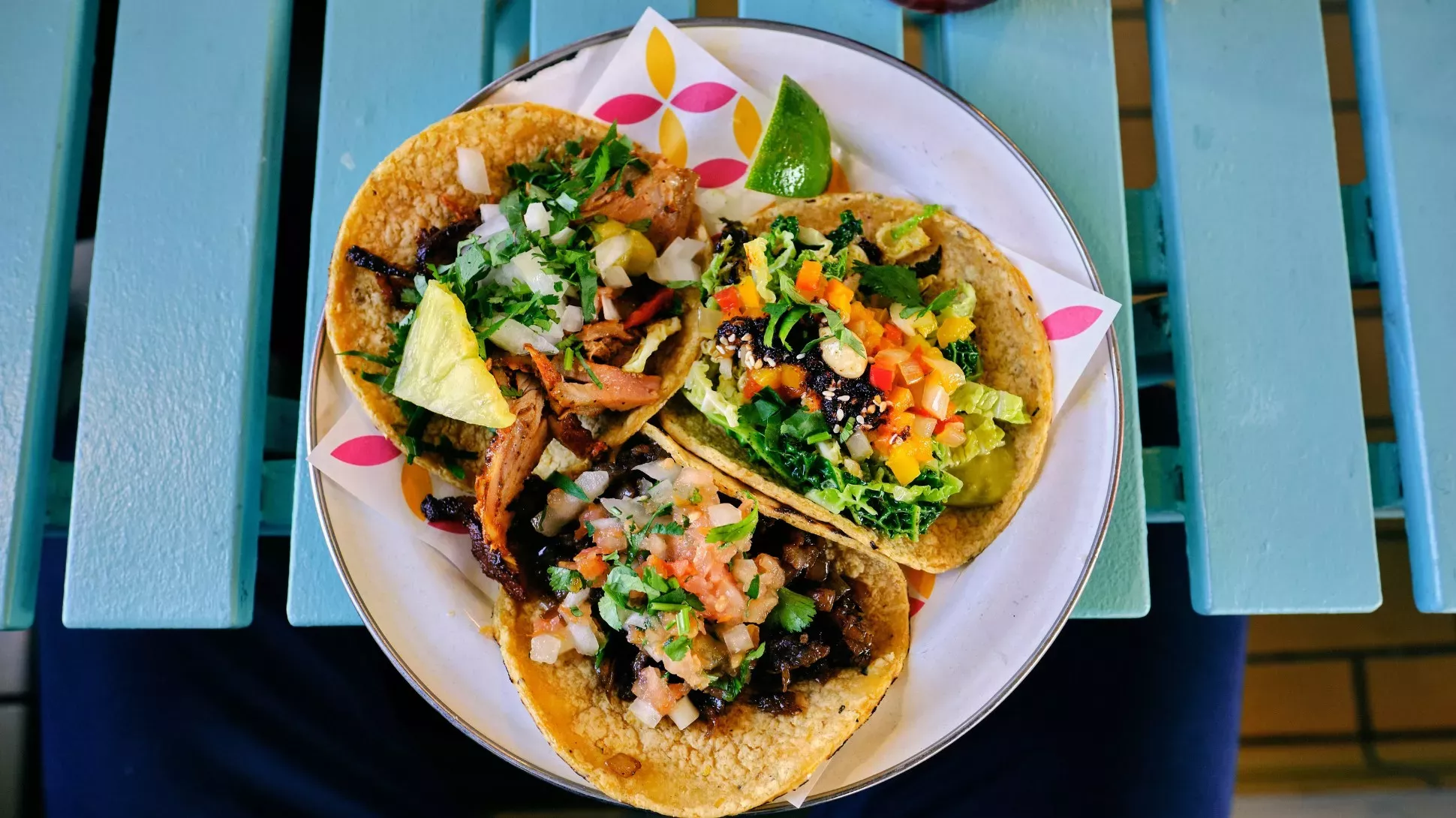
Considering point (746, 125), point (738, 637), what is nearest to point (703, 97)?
point (746, 125)

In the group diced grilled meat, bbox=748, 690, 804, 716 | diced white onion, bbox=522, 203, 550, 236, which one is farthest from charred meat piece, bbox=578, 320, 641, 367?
diced grilled meat, bbox=748, 690, 804, 716

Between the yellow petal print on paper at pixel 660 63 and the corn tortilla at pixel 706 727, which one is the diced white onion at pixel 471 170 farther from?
the corn tortilla at pixel 706 727

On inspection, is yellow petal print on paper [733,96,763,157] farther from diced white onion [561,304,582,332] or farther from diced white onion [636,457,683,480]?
diced white onion [636,457,683,480]

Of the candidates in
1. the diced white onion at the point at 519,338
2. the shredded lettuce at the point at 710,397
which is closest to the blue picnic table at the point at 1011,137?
the diced white onion at the point at 519,338

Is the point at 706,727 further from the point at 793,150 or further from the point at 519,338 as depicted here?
the point at 793,150

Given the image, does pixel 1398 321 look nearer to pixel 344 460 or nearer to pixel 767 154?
pixel 767 154

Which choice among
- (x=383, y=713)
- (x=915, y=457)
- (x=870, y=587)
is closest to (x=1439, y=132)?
(x=915, y=457)
